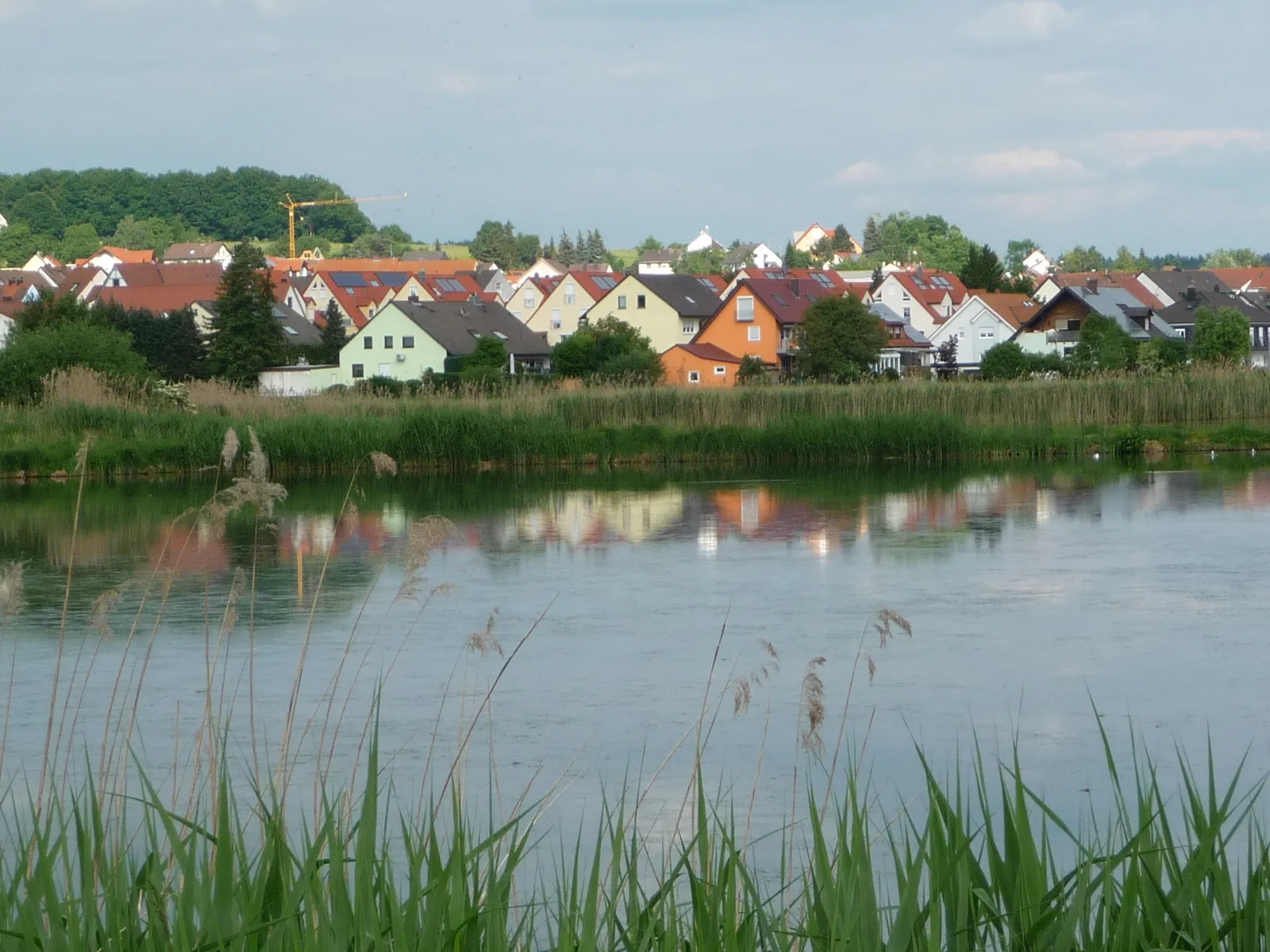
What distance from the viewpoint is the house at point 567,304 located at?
80562mm

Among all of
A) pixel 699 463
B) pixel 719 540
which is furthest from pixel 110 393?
pixel 719 540

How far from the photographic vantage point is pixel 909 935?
302cm

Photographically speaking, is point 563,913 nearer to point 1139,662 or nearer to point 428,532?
point 428,532

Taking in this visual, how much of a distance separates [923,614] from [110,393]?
19.8m

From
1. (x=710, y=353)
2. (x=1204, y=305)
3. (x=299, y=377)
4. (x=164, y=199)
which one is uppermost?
(x=164, y=199)

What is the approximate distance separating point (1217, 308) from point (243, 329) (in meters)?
41.7

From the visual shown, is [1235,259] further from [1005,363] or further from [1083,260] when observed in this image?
[1005,363]

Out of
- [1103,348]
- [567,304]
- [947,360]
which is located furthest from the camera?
[567,304]

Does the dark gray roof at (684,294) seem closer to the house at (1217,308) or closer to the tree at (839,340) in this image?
the tree at (839,340)

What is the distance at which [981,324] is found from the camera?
7306 cm

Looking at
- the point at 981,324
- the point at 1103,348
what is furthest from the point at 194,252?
the point at 1103,348

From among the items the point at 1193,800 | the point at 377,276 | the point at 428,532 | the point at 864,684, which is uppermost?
the point at 377,276

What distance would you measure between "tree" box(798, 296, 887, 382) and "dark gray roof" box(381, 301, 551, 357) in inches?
557

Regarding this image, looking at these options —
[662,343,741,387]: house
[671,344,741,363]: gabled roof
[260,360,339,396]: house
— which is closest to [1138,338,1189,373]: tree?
[662,343,741,387]: house
